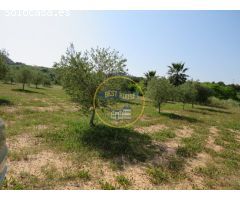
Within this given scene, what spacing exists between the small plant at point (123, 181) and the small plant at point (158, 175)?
3.11ft

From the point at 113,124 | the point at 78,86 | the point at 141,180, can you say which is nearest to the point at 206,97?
the point at 113,124

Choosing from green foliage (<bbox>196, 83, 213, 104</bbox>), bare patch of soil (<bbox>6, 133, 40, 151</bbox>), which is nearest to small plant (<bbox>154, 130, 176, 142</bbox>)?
bare patch of soil (<bbox>6, 133, 40, 151</bbox>)

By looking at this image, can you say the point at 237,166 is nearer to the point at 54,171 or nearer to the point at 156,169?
the point at 156,169

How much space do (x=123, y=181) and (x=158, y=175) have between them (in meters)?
1.54

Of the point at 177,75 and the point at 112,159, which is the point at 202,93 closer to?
the point at 177,75

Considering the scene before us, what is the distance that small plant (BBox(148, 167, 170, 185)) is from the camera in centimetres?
751

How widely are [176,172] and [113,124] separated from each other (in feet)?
27.2

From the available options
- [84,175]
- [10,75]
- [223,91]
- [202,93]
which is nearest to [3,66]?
[10,75]

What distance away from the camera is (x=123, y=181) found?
23.7 feet

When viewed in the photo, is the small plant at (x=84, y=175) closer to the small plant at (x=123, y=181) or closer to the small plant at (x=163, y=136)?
the small plant at (x=123, y=181)

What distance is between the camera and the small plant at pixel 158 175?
751 centimetres

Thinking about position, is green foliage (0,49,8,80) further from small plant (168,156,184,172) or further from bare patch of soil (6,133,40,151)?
small plant (168,156,184,172)

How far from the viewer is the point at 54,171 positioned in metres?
7.59

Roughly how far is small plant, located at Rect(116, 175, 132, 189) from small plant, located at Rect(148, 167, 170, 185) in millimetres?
949
